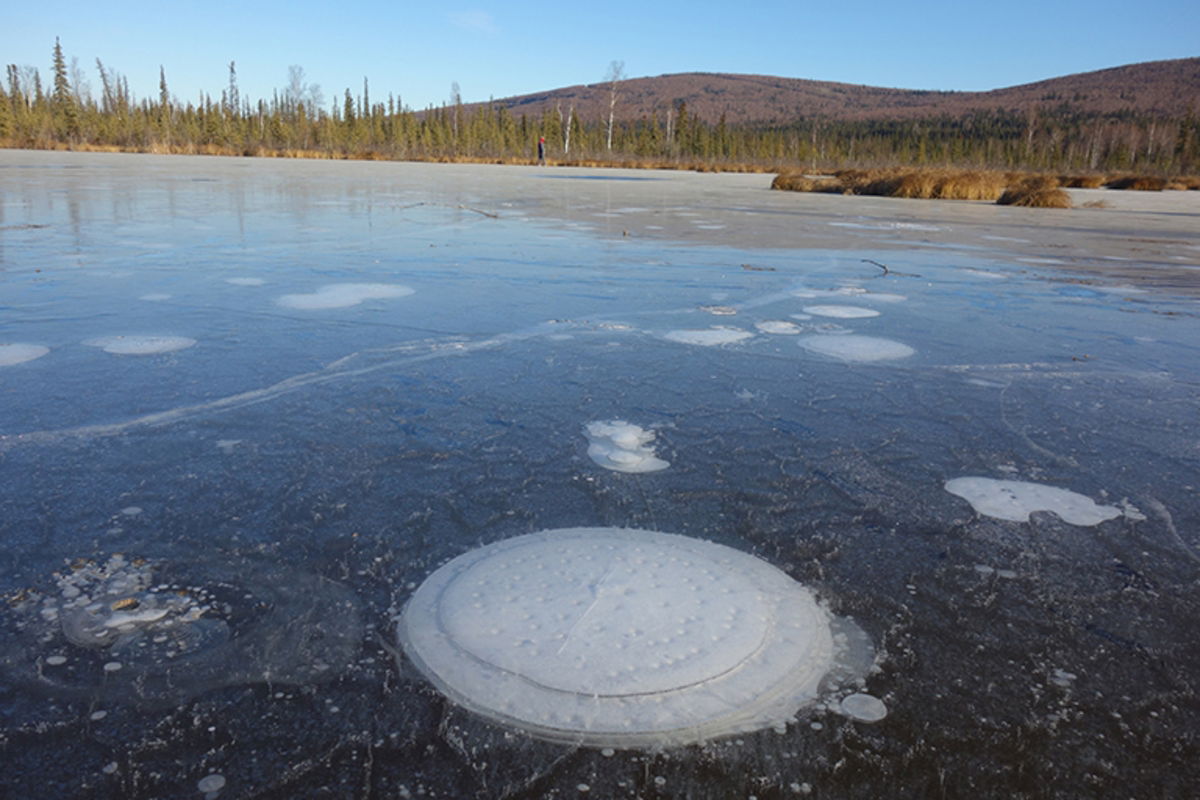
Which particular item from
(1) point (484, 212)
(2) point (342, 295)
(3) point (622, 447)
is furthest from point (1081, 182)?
(3) point (622, 447)

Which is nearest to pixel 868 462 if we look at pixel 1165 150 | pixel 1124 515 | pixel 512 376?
pixel 1124 515

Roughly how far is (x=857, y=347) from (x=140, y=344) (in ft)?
11.3

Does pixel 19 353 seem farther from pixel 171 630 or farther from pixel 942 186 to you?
pixel 942 186

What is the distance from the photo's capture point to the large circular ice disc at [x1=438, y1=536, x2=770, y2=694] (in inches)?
56.1

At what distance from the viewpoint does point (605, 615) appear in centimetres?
158

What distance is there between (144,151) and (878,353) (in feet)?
181

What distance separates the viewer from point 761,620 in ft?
5.28

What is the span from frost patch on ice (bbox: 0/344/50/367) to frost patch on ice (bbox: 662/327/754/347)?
2.86 m

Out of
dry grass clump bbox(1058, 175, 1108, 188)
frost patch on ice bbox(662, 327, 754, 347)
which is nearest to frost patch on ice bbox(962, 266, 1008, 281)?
frost patch on ice bbox(662, 327, 754, 347)

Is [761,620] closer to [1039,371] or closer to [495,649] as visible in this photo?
[495,649]

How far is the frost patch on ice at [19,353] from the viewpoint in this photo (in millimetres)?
3312

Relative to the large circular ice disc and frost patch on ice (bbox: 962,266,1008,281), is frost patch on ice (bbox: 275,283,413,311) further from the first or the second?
frost patch on ice (bbox: 962,266,1008,281)

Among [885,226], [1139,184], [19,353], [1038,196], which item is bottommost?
[19,353]

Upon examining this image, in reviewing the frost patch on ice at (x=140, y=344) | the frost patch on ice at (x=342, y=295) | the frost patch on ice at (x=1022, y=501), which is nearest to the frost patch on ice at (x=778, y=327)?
the frost patch on ice at (x=1022, y=501)
